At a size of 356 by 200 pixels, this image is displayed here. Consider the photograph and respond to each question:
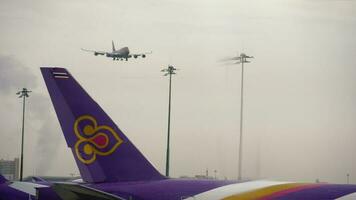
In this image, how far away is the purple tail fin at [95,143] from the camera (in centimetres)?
2481

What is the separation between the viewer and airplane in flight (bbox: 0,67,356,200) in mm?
23281

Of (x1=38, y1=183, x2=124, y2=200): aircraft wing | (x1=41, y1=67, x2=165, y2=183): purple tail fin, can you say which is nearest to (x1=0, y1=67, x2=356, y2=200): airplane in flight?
(x1=41, y1=67, x2=165, y2=183): purple tail fin

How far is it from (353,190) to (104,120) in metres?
9.86

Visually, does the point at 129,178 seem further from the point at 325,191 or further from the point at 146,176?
the point at 325,191

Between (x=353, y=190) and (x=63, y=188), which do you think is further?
Result: (x=353, y=190)

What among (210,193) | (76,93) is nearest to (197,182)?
(210,193)

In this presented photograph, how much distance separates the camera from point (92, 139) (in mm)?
25031

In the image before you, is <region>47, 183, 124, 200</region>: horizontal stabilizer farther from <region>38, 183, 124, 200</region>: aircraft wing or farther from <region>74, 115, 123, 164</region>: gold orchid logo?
<region>74, 115, 123, 164</region>: gold orchid logo

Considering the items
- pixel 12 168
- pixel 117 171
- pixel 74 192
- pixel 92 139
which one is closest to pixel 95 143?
pixel 92 139

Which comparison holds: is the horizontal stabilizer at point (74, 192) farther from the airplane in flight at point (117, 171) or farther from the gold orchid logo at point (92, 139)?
the gold orchid logo at point (92, 139)

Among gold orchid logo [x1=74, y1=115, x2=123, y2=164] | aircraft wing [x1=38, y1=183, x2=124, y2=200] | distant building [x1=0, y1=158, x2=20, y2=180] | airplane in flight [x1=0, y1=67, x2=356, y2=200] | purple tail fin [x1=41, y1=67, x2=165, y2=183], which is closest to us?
aircraft wing [x1=38, y1=183, x2=124, y2=200]

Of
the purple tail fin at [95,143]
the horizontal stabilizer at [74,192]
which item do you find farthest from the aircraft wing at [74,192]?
the purple tail fin at [95,143]

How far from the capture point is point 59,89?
25.5 m

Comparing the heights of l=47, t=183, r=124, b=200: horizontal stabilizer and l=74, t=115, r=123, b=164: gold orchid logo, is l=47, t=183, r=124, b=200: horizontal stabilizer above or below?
below
